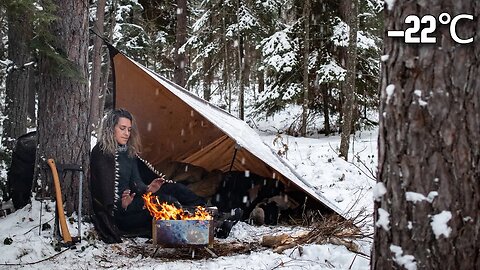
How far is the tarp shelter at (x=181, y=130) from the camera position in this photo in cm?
517

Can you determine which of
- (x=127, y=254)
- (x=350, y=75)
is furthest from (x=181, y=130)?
(x=350, y=75)

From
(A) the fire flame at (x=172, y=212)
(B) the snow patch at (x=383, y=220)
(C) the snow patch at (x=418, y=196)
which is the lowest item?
(A) the fire flame at (x=172, y=212)

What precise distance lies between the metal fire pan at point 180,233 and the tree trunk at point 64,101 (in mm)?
1067

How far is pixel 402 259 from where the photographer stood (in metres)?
1.82

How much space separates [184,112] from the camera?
5707 mm

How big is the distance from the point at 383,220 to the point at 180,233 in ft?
6.79

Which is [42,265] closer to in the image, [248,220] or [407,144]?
[248,220]

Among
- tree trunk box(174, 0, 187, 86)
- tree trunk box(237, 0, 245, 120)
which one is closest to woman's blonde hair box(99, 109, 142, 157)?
tree trunk box(174, 0, 187, 86)

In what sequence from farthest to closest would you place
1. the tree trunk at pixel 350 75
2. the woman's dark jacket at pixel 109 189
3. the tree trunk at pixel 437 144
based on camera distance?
1. the tree trunk at pixel 350 75
2. the woman's dark jacket at pixel 109 189
3. the tree trunk at pixel 437 144

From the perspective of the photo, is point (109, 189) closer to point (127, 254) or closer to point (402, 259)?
point (127, 254)

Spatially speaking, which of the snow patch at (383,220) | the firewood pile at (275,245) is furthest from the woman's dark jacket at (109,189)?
the snow patch at (383,220)

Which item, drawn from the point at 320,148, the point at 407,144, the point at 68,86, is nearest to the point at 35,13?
the point at 68,86

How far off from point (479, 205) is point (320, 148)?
316 inches

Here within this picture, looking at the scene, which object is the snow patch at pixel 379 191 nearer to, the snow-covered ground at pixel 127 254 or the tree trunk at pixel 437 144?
the tree trunk at pixel 437 144
